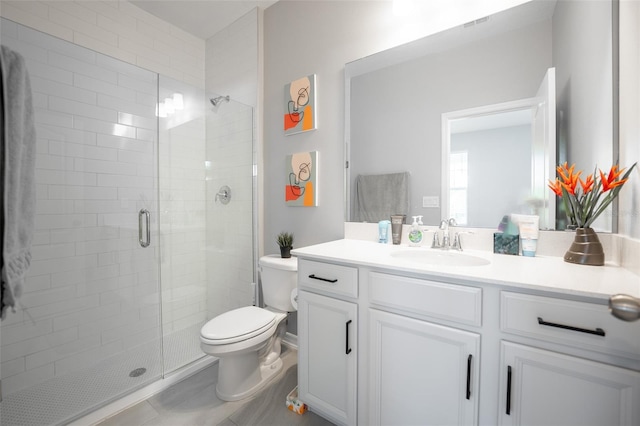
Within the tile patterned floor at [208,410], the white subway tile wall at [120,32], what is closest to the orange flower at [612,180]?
the tile patterned floor at [208,410]

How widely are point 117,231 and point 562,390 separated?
94.4 inches

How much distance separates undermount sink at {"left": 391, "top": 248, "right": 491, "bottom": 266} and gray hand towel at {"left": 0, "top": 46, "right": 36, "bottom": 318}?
4.56 feet

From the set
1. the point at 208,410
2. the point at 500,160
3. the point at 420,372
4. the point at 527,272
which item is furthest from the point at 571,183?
the point at 208,410

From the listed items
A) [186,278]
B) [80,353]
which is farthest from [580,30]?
[80,353]

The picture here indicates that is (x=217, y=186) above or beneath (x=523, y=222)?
above

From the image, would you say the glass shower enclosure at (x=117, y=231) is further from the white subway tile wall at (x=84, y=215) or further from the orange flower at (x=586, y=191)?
the orange flower at (x=586, y=191)

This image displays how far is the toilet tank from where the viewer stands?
185 centimetres

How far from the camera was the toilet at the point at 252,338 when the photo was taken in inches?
59.7

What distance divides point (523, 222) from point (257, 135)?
1902 mm

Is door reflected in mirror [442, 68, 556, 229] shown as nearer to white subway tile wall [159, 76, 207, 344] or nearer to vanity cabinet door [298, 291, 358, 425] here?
vanity cabinet door [298, 291, 358, 425]

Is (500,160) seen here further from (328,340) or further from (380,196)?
(328,340)

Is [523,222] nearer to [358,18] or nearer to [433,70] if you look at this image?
[433,70]

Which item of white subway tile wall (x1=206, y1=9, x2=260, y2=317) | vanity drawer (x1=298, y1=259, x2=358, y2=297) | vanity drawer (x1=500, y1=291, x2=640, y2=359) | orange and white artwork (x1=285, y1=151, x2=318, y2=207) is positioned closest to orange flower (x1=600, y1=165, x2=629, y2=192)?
vanity drawer (x1=500, y1=291, x2=640, y2=359)

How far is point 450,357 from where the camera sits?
40.3 inches
